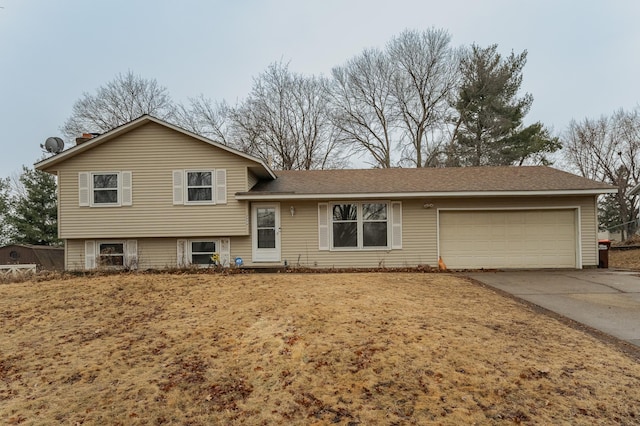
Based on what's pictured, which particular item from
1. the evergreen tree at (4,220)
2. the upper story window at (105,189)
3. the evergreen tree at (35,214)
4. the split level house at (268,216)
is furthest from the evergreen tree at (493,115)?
the evergreen tree at (4,220)

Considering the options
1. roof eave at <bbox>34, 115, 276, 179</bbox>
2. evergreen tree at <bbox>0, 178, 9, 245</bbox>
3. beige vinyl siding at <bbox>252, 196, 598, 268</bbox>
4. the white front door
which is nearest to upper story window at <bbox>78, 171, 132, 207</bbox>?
roof eave at <bbox>34, 115, 276, 179</bbox>

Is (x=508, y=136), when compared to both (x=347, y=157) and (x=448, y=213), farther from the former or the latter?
(x=448, y=213)

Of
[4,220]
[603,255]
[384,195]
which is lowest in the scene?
[603,255]

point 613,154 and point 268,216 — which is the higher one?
point 613,154

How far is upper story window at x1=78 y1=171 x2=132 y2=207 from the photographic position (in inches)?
443

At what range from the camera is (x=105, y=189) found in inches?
445

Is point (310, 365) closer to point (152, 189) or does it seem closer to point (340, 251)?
point (340, 251)

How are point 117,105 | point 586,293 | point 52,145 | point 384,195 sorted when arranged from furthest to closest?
1. point 117,105
2. point 52,145
3. point 384,195
4. point 586,293

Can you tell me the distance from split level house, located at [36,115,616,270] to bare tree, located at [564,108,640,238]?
2029 cm

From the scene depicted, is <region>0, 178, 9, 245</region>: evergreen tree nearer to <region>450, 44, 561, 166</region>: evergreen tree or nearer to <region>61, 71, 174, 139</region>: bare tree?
<region>61, 71, 174, 139</region>: bare tree

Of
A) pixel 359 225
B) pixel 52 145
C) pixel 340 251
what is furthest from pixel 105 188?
pixel 359 225

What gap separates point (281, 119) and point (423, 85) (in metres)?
10.0

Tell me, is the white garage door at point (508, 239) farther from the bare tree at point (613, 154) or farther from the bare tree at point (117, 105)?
the bare tree at point (117, 105)

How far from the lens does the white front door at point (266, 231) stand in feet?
37.9
